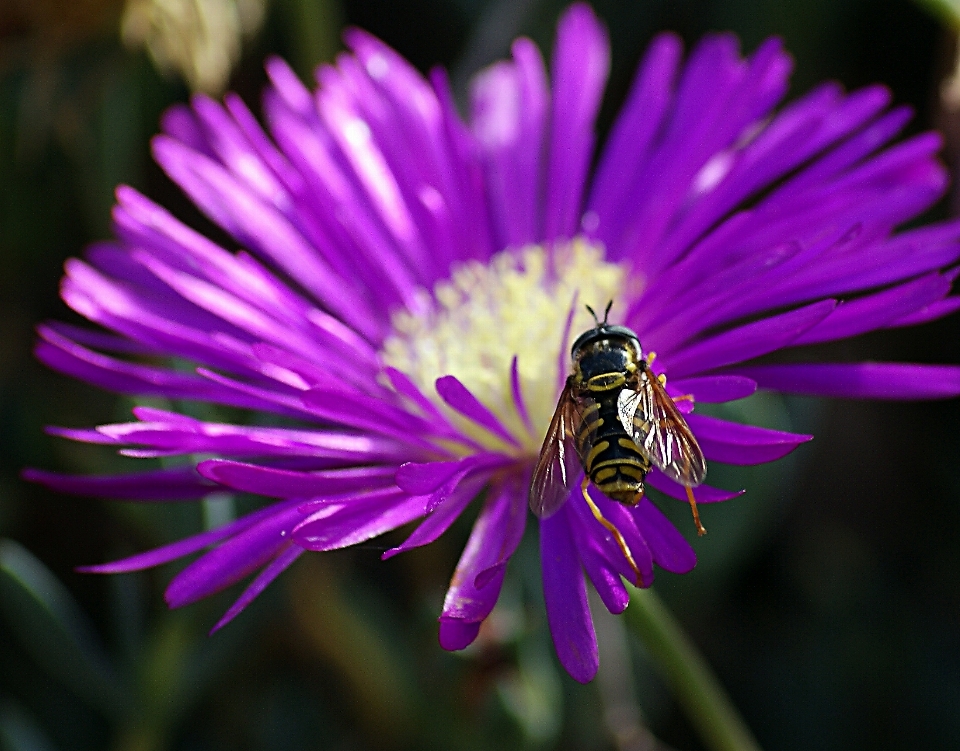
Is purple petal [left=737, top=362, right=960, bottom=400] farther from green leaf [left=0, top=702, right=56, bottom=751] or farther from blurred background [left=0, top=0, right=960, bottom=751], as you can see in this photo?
green leaf [left=0, top=702, right=56, bottom=751]

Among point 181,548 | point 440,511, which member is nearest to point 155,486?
point 181,548

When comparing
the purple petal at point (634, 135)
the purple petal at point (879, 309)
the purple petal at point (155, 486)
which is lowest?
the purple petal at point (879, 309)

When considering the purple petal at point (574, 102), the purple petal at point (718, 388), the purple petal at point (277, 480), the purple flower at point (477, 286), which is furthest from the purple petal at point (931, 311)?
the purple petal at point (574, 102)

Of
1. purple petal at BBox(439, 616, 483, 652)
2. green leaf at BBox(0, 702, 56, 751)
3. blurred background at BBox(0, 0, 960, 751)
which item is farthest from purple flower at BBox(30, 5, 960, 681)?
green leaf at BBox(0, 702, 56, 751)

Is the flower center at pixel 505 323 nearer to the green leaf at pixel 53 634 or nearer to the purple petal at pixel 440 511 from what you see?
the purple petal at pixel 440 511

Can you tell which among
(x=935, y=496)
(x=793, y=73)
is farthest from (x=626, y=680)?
(x=793, y=73)

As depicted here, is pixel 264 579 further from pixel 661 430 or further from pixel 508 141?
pixel 508 141
